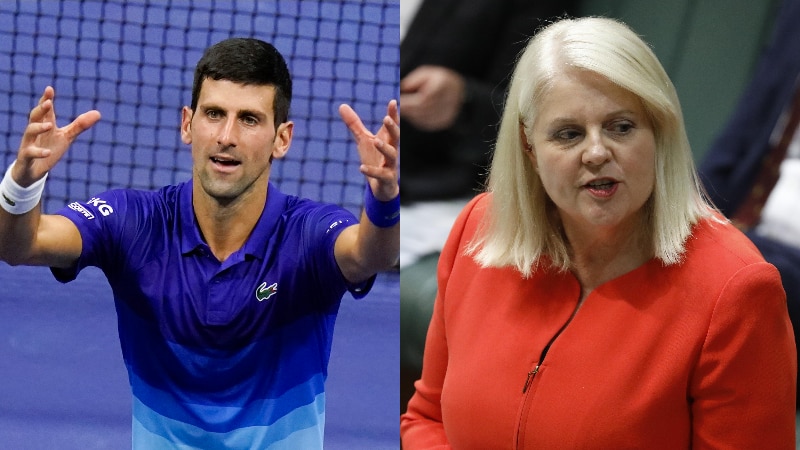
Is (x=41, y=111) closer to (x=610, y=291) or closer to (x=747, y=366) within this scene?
(x=610, y=291)

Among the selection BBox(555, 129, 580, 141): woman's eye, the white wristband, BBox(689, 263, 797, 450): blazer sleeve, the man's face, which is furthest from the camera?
the man's face

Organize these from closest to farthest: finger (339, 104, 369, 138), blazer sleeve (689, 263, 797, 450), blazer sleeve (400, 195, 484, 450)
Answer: blazer sleeve (689, 263, 797, 450)
blazer sleeve (400, 195, 484, 450)
finger (339, 104, 369, 138)

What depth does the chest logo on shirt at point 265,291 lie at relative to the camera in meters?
2.17

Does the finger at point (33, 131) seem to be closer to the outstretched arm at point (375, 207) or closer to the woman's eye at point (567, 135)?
the outstretched arm at point (375, 207)

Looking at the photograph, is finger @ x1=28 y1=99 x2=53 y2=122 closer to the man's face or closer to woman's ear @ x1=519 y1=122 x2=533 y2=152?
the man's face

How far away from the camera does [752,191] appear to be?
1.83 meters

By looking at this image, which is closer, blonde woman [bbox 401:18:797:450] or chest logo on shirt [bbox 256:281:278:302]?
blonde woman [bbox 401:18:797:450]

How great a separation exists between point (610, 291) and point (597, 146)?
0.86ft

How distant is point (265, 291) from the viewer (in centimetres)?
217

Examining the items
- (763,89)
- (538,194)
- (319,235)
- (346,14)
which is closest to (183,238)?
(319,235)

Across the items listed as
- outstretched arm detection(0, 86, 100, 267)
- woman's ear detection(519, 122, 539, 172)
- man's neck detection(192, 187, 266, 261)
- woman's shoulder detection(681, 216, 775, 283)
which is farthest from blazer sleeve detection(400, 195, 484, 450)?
outstretched arm detection(0, 86, 100, 267)

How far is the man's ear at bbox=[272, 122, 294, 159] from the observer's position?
2186 mm

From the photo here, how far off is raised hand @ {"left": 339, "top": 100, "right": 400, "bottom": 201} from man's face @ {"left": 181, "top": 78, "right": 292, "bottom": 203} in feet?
1.14

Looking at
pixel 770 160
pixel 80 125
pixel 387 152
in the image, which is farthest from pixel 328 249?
pixel 770 160
